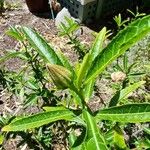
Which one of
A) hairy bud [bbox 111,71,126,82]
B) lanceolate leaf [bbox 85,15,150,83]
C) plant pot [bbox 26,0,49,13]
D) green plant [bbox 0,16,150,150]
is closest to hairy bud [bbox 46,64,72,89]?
green plant [bbox 0,16,150,150]

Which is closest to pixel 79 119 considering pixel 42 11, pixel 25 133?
pixel 25 133

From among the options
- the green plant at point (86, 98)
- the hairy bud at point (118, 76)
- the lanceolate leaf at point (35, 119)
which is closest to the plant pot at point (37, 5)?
the hairy bud at point (118, 76)

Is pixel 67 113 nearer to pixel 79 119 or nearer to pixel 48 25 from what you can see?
pixel 79 119

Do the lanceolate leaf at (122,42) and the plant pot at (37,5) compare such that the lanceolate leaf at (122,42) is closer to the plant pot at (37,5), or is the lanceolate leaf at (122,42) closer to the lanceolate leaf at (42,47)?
the lanceolate leaf at (42,47)

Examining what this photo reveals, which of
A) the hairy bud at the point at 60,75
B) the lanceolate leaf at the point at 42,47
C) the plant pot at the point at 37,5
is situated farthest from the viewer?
the plant pot at the point at 37,5

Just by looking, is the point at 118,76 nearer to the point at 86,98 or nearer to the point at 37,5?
the point at 86,98

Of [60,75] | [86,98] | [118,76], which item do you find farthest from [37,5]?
[60,75]

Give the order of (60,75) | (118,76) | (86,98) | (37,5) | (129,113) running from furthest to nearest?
1. (37,5)
2. (118,76)
3. (86,98)
4. (129,113)
5. (60,75)
